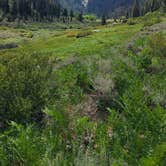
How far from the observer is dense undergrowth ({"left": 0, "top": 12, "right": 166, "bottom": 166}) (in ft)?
23.1

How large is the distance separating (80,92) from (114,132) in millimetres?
3872

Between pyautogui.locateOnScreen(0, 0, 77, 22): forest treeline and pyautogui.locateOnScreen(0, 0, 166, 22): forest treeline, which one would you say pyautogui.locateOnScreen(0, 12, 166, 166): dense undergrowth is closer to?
pyautogui.locateOnScreen(0, 0, 166, 22): forest treeline

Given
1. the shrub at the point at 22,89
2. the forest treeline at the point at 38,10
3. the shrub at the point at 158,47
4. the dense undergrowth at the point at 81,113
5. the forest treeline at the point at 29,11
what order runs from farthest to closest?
the forest treeline at the point at 29,11 < the forest treeline at the point at 38,10 < the shrub at the point at 158,47 < the shrub at the point at 22,89 < the dense undergrowth at the point at 81,113

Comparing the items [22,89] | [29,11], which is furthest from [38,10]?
[22,89]

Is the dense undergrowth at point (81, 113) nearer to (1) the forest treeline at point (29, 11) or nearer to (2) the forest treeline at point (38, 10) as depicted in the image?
(2) the forest treeline at point (38, 10)

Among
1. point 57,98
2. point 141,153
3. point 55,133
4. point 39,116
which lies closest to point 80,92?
point 57,98

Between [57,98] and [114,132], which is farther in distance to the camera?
[57,98]

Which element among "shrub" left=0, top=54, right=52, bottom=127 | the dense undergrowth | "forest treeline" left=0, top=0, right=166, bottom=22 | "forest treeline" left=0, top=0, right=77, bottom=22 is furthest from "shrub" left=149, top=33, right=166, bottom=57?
"forest treeline" left=0, top=0, right=77, bottom=22

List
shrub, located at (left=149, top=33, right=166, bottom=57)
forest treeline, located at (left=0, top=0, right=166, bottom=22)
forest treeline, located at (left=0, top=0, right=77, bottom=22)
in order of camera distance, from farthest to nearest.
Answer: forest treeline, located at (left=0, top=0, right=77, bottom=22), forest treeline, located at (left=0, top=0, right=166, bottom=22), shrub, located at (left=149, top=33, right=166, bottom=57)

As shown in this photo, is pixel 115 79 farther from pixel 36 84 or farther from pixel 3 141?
pixel 3 141

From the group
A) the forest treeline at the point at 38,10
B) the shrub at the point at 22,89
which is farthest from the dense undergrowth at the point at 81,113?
the forest treeline at the point at 38,10

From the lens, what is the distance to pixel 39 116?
10.7m

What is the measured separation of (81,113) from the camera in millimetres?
10688

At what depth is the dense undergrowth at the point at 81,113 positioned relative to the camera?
7.05m
